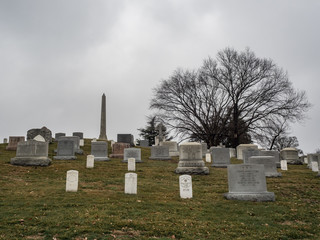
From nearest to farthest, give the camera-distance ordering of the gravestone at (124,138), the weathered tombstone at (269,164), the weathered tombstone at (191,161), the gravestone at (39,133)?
the weathered tombstone at (269,164) → the weathered tombstone at (191,161) → the gravestone at (39,133) → the gravestone at (124,138)

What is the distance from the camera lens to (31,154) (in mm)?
12773

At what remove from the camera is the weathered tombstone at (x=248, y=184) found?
7.68 m

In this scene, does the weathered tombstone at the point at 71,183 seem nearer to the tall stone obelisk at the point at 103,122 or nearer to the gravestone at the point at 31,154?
the gravestone at the point at 31,154

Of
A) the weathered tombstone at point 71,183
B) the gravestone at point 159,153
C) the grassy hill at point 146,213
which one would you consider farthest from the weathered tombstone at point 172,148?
the weathered tombstone at point 71,183

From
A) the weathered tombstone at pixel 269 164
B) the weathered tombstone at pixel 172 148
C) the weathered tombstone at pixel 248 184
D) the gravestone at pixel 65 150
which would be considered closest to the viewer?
the weathered tombstone at pixel 248 184

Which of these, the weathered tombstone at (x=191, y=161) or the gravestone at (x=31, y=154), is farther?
the gravestone at (x=31, y=154)

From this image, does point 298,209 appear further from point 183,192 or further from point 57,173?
point 57,173

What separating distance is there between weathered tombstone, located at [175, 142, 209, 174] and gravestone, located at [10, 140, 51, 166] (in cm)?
693

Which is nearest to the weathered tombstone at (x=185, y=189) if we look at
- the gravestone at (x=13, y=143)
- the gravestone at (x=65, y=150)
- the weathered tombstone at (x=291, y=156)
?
the gravestone at (x=65, y=150)

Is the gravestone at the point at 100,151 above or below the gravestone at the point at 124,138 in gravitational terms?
below

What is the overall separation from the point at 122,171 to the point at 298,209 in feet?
26.6

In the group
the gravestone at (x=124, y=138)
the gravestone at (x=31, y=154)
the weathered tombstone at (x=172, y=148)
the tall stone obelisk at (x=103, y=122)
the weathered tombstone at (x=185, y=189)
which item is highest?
the tall stone obelisk at (x=103, y=122)

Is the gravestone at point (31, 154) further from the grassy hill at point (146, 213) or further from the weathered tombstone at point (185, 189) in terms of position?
the weathered tombstone at point (185, 189)

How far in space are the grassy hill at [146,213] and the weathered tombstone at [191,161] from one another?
8.41ft
